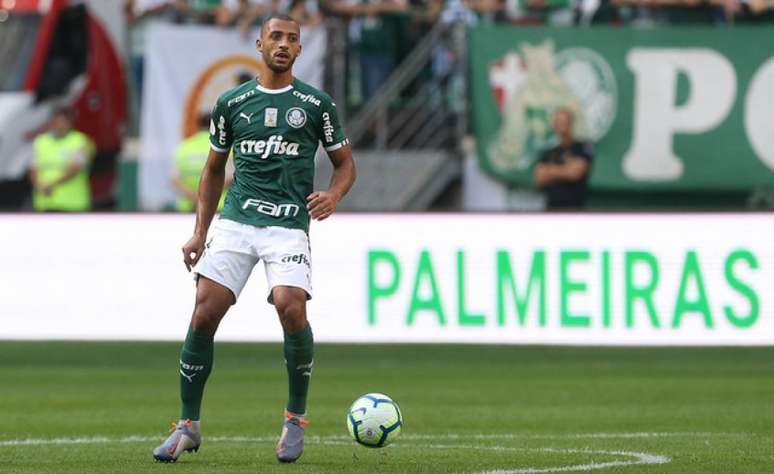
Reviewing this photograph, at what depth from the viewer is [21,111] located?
81.6 feet

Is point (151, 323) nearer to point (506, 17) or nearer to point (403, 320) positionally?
point (403, 320)

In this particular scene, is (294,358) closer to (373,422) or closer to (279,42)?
(373,422)

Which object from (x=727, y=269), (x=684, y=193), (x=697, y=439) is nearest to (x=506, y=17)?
(x=684, y=193)

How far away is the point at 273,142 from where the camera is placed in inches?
385

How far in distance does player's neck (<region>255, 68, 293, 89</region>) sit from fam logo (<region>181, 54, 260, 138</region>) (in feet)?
45.2

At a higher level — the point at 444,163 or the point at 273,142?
the point at 273,142

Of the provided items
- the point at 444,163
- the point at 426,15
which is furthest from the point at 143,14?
the point at 444,163

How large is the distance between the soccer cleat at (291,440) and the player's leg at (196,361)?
449 mm

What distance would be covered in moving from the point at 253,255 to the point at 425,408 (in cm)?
369

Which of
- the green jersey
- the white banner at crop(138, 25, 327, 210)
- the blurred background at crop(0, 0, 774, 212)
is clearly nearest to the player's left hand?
the green jersey

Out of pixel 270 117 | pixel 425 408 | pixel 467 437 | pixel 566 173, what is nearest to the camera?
pixel 270 117

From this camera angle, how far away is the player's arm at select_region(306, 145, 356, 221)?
31.7ft

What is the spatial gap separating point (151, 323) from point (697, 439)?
9.30 metres

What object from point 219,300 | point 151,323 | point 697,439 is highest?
point 219,300
